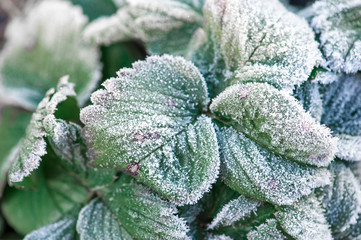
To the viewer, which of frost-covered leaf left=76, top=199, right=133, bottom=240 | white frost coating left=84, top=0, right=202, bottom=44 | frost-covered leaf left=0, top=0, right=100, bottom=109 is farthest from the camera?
frost-covered leaf left=0, top=0, right=100, bottom=109

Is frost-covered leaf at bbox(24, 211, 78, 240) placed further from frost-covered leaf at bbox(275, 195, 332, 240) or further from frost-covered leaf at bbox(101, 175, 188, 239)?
frost-covered leaf at bbox(275, 195, 332, 240)

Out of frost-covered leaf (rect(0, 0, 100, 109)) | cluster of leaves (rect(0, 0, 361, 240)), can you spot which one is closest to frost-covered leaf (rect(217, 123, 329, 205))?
cluster of leaves (rect(0, 0, 361, 240))

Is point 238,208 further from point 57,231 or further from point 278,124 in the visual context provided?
point 57,231

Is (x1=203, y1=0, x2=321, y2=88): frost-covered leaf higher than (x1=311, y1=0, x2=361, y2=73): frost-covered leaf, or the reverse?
(x1=311, y1=0, x2=361, y2=73): frost-covered leaf

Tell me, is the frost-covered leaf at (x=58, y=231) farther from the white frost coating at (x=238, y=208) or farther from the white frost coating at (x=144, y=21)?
the white frost coating at (x=144, y=21)

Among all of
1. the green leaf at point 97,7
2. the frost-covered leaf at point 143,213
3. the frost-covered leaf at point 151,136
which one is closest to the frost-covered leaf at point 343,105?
the frost-covered leaf at point 151,136
